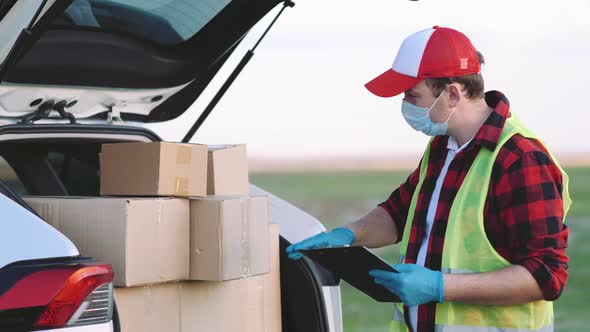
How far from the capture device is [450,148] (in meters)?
3.31

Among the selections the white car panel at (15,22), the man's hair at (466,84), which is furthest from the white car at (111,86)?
the man's hair at (466,84)

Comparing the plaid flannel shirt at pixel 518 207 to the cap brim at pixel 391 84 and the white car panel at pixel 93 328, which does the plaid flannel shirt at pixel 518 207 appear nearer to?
the cap brim at pixel 391 84

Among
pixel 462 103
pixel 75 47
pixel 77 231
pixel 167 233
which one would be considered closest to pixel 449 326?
pixel 462 103

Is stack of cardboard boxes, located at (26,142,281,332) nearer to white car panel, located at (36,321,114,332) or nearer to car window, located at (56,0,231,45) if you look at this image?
white car panel, located at (36,321,114,332)

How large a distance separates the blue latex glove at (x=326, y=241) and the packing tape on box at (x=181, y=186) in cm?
44

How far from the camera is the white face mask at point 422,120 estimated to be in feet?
10.7

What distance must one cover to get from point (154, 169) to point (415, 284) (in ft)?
2.62

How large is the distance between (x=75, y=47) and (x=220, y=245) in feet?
3.09

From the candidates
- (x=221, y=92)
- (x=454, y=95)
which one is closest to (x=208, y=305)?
(x=454, y=95)

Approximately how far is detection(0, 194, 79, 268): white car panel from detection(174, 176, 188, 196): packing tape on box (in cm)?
64

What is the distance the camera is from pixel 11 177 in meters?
3.85

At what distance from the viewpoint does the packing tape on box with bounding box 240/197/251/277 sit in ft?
10.9

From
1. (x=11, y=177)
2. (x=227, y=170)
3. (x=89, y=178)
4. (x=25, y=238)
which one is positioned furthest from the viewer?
(x=89, y=178)

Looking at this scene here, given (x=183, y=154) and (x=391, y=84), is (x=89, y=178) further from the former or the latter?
(x=391, y=84)
